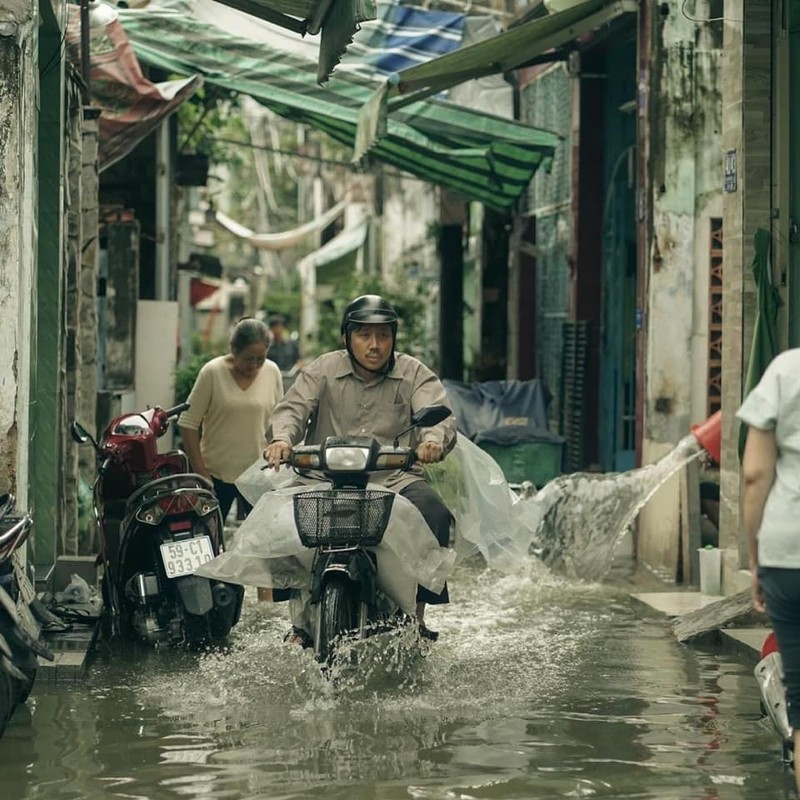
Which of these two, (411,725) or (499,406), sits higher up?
(499,406)

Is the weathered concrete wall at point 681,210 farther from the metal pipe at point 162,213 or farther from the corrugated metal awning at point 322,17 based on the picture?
the metal pipe at point 162,213

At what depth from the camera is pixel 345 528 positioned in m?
7.16

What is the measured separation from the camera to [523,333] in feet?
63.7

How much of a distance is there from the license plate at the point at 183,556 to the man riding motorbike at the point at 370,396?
750 mm

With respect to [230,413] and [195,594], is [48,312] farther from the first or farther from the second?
[195,594]

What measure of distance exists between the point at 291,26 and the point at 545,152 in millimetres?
5236

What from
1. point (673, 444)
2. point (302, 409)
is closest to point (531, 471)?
point (673, 444)

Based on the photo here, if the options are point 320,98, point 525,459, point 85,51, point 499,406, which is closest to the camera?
point 85,51

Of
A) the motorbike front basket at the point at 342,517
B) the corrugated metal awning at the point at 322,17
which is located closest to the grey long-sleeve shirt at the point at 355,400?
the motorbike front basket at the point at 342,517

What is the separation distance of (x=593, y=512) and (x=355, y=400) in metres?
3.78

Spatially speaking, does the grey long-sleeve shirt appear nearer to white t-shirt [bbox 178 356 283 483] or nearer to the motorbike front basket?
the motorbike front basket

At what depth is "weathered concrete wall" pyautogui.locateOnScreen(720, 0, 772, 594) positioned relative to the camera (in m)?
9.64

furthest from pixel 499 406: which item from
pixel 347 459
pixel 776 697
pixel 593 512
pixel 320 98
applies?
pixel 776 697

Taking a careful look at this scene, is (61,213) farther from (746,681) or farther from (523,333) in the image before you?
(523,333)
